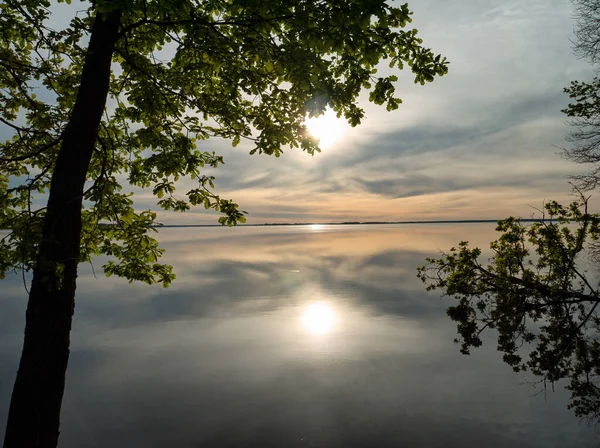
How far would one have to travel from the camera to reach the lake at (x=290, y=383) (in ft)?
33.2

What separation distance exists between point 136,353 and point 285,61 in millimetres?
16186

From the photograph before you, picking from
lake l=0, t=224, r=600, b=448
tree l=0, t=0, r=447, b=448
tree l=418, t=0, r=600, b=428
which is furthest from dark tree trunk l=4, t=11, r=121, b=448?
tree l=418, t=0, r=600, b=428

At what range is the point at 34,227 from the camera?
6000 millimetres

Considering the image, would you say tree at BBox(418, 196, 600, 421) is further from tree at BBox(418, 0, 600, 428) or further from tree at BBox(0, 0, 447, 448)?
tree at BBox(0, 0, 447, 448)

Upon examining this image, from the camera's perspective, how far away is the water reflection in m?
20.9

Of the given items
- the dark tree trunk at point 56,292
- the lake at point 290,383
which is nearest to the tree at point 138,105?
the dark tree trunk at point 56,292

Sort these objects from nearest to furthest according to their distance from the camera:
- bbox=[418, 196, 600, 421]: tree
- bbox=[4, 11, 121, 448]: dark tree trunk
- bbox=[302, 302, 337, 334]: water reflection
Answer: bbox=[4, 11, 121, 448]: dark tree trunk < bbox=[418, 196, 600, 421]: tree < bbox=[302, 302, 337, 334]: water reflection

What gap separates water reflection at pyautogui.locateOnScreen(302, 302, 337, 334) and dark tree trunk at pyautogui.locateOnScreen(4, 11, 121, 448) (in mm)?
15724

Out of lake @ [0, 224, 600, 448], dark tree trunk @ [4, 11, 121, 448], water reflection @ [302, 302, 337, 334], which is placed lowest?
water reflection @ [302, 302, 337, 334]

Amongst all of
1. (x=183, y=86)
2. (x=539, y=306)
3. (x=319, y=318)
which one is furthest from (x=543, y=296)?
(x=183, y=86)

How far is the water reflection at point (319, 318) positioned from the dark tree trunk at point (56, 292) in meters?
15.7

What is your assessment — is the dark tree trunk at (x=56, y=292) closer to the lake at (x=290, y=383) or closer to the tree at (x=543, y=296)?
the lake at (x=290, y=383)

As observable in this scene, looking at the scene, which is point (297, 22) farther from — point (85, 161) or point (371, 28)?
point (85, 161)

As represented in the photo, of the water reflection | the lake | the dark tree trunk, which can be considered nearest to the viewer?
the dark tree trunk
